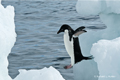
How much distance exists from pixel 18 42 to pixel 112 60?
→ 31.5 ft

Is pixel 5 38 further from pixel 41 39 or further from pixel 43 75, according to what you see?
pixel 41 39

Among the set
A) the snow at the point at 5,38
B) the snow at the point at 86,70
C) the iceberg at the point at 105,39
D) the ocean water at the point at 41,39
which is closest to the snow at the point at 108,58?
the iceberg at the point at 105,39

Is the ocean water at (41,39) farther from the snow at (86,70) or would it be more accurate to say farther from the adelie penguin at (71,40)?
the adelie penguin at (71,40)

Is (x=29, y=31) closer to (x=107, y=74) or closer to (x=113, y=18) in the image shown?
(x=113, y=18)

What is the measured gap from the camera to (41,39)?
1673 centimetres

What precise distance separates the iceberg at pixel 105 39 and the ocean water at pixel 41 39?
1673mm

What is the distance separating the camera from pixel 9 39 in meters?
6.80

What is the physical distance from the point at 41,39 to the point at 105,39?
302 inches

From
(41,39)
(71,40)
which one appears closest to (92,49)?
(71,40)

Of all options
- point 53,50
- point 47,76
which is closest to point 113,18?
point 47,76

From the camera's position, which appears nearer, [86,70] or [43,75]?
[43,75]

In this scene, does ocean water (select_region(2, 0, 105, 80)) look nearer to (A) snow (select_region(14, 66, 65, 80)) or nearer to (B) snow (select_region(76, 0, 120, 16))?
(B) snow (select_region(76, 0, 120, 16))

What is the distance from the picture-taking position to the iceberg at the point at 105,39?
23.4ft

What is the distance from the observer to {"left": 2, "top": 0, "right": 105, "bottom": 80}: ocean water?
12.2 meters
